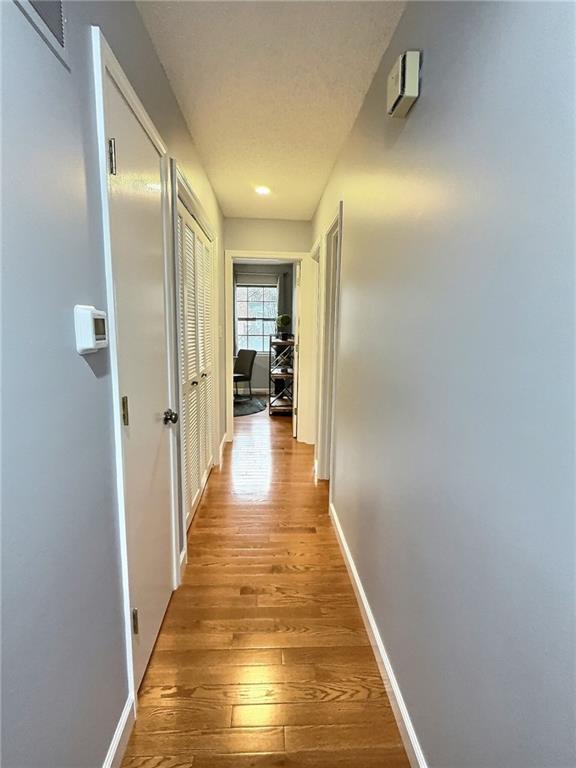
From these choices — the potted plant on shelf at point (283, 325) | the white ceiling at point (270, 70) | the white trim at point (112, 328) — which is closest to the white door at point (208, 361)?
the white ceiling at point (270, 70)

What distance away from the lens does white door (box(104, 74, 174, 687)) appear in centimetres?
117

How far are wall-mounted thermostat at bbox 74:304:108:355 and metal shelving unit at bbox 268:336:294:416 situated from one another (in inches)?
188

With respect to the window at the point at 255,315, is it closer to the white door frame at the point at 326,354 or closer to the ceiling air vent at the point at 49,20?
the white door frame at the point at 326,354

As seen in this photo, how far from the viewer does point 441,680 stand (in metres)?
0.99

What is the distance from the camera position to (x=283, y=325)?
6.40m

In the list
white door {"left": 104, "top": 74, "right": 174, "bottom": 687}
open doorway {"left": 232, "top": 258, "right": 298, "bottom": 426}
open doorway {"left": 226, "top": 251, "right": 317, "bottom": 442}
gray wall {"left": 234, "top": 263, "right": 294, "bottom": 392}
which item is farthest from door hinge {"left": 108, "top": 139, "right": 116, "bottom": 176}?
gray wall {"left": 234, "top": 263, "right": 294, "bottom": 392}

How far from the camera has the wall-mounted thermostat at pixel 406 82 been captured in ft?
3.77

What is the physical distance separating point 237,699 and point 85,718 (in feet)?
2.01

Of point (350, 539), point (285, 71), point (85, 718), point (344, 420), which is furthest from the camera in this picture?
point (344, 420)

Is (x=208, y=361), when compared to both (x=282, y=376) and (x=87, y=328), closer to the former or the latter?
(x=87, y=328)

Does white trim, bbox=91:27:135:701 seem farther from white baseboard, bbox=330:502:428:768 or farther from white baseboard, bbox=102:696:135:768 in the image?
white baseboard, bbox=330:502:428:768

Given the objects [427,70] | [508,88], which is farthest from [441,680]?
[427,70]

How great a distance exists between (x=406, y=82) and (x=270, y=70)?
2.68 feet

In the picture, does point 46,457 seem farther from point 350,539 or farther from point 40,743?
point 350,539
